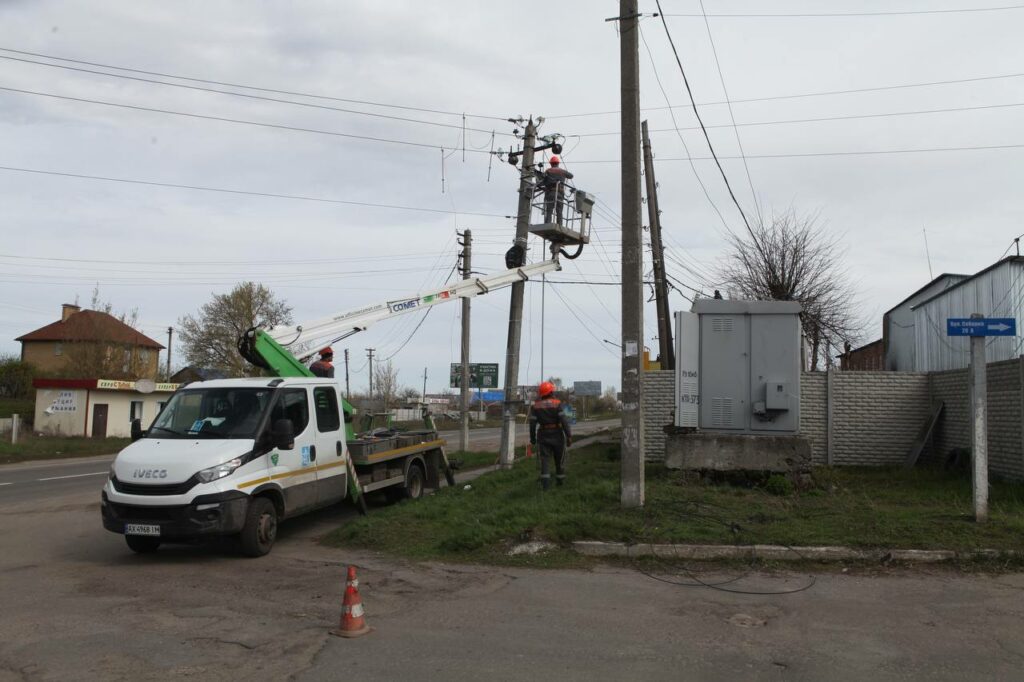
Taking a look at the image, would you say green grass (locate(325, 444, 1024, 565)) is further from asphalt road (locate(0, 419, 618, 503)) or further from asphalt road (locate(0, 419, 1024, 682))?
asphalt road (locate(0, 419, 618, 503))

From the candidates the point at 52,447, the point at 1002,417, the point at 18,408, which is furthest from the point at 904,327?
the point at 18,408

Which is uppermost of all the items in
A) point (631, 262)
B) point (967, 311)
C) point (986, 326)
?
point (967, 311)

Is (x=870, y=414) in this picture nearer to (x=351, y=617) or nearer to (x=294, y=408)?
(x=294, y=408)

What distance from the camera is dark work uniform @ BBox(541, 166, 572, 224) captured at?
17047mm

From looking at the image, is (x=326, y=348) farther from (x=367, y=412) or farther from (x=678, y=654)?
(x=678, y=654)

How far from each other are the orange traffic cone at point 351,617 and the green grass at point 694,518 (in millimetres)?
2649

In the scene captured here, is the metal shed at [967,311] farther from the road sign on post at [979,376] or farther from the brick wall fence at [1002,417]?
the road sign on post at [979,376]

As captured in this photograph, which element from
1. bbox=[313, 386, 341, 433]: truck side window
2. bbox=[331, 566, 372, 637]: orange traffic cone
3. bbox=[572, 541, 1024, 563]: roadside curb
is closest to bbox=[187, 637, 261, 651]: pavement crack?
bbox=[331, 566, 372, 637]: orange traffic cone

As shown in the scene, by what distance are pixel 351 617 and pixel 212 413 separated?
14.0ft

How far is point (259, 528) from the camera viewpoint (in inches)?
345

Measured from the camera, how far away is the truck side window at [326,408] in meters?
10.2

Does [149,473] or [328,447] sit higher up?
[328,447]

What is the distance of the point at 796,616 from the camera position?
6320mm

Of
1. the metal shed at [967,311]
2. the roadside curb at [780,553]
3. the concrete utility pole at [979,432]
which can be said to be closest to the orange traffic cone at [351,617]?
the roadside curb at [780,553]
